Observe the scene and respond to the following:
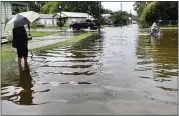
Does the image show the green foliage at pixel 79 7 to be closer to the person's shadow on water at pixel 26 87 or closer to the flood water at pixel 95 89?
the flood water at pixel 95 89

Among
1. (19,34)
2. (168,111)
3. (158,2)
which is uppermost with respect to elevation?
(158,2)

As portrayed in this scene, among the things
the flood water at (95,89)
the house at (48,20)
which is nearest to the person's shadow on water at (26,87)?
the flood water at (95,89)

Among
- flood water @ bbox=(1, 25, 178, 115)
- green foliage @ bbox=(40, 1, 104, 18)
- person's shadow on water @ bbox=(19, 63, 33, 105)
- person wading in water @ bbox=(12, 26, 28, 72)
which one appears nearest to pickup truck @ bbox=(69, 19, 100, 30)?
flood water @ bbox=(1, 25, 178, 115)

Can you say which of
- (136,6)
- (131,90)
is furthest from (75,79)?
(136,6)

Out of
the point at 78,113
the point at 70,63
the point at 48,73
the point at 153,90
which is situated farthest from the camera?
the point at 70,63

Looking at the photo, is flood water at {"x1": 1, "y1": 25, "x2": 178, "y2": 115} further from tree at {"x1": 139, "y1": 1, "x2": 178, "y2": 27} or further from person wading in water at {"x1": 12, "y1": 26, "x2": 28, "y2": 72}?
tree at {"x1": 139, "y1": 1, "x2": 178, "y2": 27}

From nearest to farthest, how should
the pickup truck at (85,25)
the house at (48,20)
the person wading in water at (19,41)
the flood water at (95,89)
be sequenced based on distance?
1. the flood water at (95,89)
2. the person wading in water at (19,41)
3. the pickup truck at (85,25)
4. the house at (48,20)

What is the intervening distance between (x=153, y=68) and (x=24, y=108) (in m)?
5.26

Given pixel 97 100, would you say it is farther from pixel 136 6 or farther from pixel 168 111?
pixel 136 6

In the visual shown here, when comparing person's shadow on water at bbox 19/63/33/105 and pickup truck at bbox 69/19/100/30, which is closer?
person's shadow on water at bbox 19/63/33/105

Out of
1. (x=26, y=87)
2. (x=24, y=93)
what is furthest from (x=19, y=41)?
(x=24, y=93)

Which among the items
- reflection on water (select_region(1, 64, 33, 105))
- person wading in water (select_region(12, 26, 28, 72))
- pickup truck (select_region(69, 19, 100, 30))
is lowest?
reflection on water (select_region(1, 64, 33, 105))

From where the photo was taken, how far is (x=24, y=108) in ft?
19.2

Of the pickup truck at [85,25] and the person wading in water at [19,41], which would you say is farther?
the pickup truck at [85,25]
